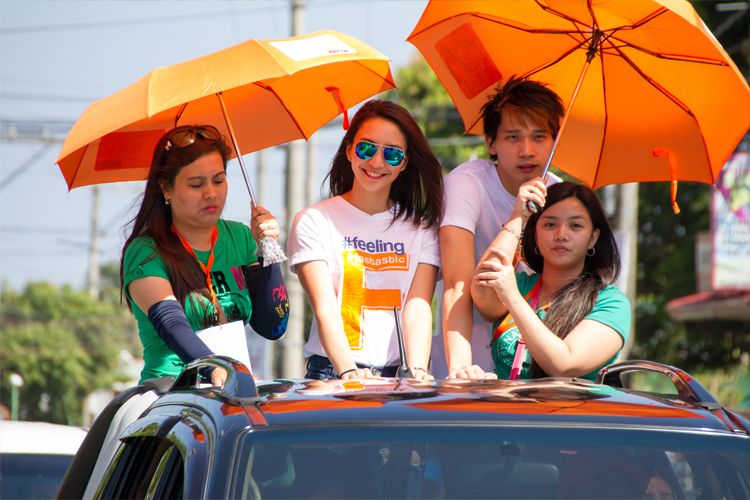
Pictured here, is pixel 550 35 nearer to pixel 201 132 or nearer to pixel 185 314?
pixel 201 132

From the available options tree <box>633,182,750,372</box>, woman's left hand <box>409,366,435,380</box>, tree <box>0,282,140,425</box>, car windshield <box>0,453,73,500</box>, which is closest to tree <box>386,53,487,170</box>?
tree <box>633,182,750,372</box>

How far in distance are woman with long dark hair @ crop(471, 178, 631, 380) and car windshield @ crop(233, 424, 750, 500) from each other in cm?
114

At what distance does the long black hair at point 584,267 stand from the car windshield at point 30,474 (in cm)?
251

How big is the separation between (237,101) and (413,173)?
45.1 inches

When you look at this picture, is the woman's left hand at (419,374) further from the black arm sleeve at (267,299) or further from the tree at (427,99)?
the tree at (427,99)

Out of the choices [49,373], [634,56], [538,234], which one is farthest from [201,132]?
[49,373]

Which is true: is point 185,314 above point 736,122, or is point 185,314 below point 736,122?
below

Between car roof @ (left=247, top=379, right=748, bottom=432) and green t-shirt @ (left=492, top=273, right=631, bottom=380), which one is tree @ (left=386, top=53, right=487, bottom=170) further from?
car roof @ (left=247, top=379, right=748, bottom=432)

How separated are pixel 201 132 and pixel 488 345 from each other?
63.6 inches

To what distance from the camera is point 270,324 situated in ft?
11.9

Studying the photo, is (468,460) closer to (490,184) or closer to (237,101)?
(490,184)

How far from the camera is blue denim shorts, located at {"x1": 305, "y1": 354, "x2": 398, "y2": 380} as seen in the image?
3.45 meters

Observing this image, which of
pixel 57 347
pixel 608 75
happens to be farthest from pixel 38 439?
pixel 57 347

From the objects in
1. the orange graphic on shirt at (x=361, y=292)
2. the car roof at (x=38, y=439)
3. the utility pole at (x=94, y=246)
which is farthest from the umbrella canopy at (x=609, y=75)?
the utility pole at (x=94, y=246)
